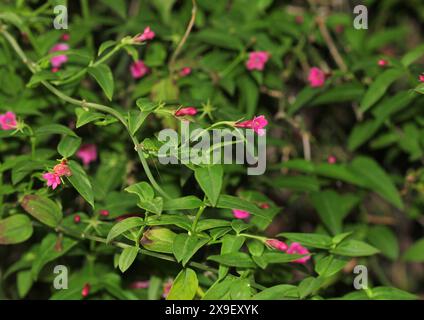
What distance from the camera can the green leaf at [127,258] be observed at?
1.23m

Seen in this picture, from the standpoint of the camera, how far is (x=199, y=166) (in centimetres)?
130

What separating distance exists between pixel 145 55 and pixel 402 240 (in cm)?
126

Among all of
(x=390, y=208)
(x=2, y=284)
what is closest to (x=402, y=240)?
(x=390, y=208)

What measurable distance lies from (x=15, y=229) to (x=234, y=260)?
0.50 m

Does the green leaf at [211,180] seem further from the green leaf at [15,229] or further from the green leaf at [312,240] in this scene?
the green leaf at [15,229]

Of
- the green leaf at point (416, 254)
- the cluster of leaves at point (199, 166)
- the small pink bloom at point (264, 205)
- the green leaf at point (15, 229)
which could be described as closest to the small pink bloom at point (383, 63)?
the cluster of leaves at point (199, 166)

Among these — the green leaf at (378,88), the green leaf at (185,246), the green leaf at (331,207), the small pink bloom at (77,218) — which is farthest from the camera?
the green leaf at (331,207)

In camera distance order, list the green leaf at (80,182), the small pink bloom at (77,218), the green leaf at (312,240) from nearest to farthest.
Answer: the green leaf at (80,182)
the green leaf at (312,240)
the small pink bloom at (77,218)

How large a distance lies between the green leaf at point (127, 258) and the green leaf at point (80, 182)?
0.38 feet

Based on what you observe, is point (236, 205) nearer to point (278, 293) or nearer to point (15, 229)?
point (278, 293)

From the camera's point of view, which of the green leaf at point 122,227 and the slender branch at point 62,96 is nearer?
the green leaf at point 122,227

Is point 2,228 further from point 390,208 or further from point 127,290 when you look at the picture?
point 390,208

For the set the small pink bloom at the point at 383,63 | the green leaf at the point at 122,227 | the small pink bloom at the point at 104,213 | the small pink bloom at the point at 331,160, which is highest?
the small pink bloom at the point at 383,63

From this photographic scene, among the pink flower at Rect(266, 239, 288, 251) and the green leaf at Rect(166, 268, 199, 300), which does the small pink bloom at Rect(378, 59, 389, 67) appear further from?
→ the green leaf at Rect(166, 268, 199, 300)
